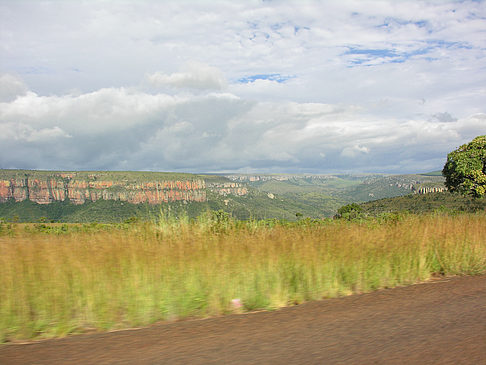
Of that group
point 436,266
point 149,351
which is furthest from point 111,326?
point 436,266

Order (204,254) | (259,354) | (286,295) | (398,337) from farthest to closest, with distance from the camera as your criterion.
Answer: (204,254), (286,295), (398,337), (259,354)

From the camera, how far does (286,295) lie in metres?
5.12

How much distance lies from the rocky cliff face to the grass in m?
157

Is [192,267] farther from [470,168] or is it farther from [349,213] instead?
[470,168]

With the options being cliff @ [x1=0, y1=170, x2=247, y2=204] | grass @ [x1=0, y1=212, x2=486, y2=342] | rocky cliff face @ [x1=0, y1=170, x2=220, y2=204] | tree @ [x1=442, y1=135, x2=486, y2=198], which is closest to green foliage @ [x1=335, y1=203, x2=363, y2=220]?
grass @ [x1=0, y1=212, x2=486, y2=342]

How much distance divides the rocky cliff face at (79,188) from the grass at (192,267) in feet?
515

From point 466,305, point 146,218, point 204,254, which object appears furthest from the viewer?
point 146,218

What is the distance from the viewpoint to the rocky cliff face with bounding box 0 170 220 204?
168000mm

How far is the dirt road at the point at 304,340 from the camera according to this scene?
3082 mm

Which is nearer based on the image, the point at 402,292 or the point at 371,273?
the point at 402,292

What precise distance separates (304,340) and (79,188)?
197783 millimetres

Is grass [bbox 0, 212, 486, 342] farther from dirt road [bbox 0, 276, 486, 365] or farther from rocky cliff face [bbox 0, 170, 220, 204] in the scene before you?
rocky cliff face [bbox 0, 170, 220, 204]

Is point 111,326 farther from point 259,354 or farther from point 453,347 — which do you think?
point 453,347

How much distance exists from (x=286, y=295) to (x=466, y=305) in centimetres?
230
